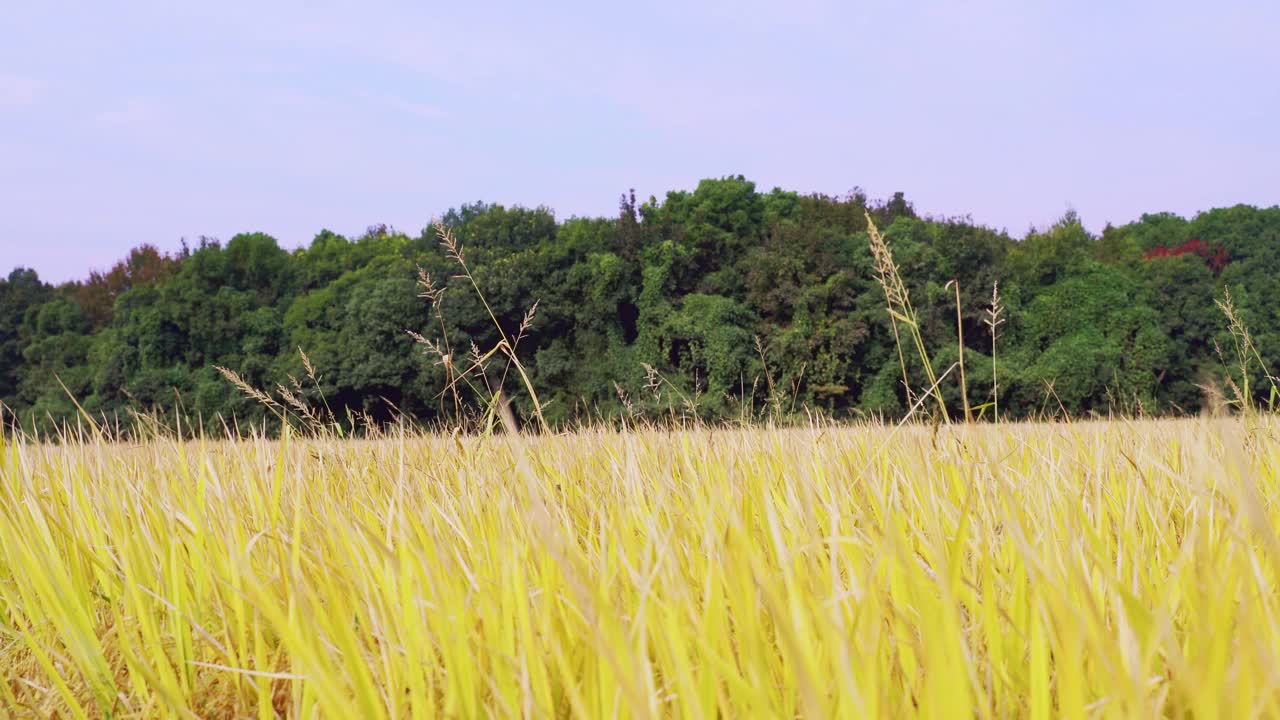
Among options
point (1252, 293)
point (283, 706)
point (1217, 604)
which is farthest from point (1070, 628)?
point (1252, 293)

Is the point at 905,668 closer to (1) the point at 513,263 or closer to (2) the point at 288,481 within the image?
(2) the point at 288,481

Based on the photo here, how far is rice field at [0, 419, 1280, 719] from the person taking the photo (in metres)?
0.85

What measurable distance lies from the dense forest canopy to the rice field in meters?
14.0

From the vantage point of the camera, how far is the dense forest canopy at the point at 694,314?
17.3m

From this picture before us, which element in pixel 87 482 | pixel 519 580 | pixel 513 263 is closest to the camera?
pixel 519 580

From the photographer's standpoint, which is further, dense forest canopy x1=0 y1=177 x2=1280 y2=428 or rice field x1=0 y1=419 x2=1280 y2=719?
dense forest canopy x1=0 y1=177 x2=1280 y2=428

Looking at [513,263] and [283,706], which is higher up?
[513,263]

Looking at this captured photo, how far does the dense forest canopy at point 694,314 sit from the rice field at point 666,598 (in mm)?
13969

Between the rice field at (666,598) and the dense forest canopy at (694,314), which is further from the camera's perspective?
the dense forest canopy at (694,314)

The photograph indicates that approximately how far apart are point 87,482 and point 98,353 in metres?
22.1

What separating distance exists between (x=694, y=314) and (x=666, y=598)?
16579mm

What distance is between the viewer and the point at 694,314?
1764cm

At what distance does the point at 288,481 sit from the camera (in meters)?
2.40

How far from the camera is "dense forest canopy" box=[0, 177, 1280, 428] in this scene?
681 inches
